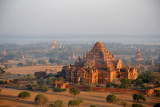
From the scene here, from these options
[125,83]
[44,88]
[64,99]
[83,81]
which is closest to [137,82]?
[125,83]

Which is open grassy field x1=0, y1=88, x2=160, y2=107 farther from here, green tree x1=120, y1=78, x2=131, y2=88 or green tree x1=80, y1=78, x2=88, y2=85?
green tree x1=80, y1=78, x2=88, y2=85

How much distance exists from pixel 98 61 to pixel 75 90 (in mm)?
11547

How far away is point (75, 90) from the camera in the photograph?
112 ft

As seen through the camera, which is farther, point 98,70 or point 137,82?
point 98,70

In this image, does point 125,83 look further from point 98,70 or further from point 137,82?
point 98,70

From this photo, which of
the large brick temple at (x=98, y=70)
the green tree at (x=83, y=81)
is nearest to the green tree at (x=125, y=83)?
the large brick temple at (x=98, y=70)

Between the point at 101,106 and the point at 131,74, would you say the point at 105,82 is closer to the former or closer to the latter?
the point at 131,74

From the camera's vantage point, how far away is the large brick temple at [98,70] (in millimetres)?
41812

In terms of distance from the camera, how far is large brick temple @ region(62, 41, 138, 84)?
41.8 m

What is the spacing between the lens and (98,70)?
42688mm

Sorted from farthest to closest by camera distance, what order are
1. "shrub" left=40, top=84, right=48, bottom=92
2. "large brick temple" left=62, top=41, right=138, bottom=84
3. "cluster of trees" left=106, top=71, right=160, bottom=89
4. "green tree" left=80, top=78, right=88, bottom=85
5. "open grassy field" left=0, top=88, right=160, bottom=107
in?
1. "large brick temple" left=62, top=41, right=138, bottom=84
2. "green tree" left=80, top=78, right=88, bottom=85
3. "cluster of trees" left=106, top=71, right=160, bottom=89
4. "shrub" left=40, top=84, right=48, bottom=92
5. "open grassy field" left=0, top=88, right=160, bottom=107

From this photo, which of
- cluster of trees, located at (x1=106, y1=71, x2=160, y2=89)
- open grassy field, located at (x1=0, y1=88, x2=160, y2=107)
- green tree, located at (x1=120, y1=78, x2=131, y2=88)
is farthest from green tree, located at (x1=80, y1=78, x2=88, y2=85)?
green tree, located at (x1=120, y1=78, x2=131, y2=88)

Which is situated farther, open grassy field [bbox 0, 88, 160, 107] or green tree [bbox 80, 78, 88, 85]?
green tree [bbox 80, 78, 88, 85]

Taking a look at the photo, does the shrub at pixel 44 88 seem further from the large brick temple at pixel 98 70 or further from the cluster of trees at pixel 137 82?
the cluster of trees at pixel 137 82
